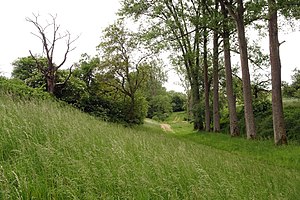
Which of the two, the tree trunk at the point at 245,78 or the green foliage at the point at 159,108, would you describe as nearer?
the tree trunk at the point at 245,78

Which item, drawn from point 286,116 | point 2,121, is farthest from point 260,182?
point 286,116

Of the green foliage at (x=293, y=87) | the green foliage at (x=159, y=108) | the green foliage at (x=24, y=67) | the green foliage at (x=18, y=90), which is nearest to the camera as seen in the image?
the green foliage at (x=18, y=90)

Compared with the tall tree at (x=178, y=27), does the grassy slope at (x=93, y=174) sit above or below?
below

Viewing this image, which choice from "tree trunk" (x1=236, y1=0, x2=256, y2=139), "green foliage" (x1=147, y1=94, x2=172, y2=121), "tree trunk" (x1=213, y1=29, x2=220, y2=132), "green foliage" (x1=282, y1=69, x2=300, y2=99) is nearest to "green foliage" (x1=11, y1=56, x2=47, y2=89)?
"tree trunk" (x1=213, y1=29, x2=220, y2=132)

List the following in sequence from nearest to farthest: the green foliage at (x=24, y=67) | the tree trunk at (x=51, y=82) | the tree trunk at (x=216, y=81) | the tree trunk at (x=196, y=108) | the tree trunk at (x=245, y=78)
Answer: the tree trunk at (x=245, y=78) → the tree trunk at (x=51, y=82) → the green foliage at (x=24, y=67) → the tree trunk at (x=216, y=81) → the tree trunk at (x=196, y=108)

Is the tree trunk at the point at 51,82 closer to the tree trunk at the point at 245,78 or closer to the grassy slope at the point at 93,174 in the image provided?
the tree trunk at the point at 245,78

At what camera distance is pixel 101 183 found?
3.88 meters

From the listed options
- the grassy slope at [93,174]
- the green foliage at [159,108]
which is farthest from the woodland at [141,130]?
the green foliage at [159,108]

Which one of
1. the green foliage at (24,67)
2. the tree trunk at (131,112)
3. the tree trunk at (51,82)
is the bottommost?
the tree trunk at (131,112)

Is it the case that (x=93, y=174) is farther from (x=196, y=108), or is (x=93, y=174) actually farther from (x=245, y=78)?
(x=196, y=108)

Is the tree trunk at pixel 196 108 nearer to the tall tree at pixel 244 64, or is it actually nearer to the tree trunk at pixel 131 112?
the tree trunk at pixel 131 112

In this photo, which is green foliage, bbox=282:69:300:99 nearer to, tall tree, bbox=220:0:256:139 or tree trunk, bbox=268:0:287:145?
tall tree, bbox=220:0:256:139

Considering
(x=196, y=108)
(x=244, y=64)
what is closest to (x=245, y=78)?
(x=244, y=64)

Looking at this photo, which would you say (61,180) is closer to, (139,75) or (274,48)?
(274,48)
